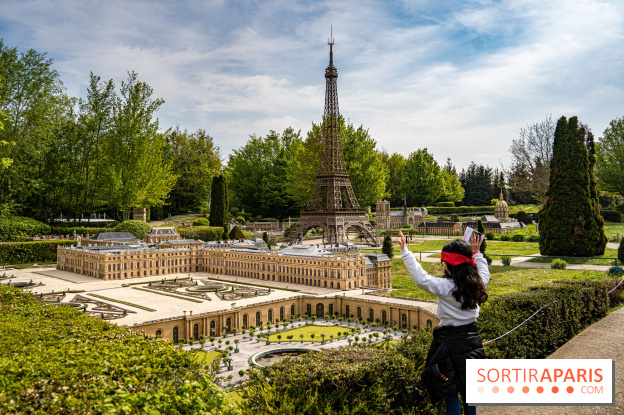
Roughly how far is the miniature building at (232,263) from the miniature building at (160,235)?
6.48 m

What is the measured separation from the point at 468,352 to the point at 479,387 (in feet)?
2.20

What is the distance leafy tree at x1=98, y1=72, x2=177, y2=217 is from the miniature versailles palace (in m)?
8.41

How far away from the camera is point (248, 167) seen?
98.4 metres

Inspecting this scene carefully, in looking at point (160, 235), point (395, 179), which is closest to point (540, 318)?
point (160, 235)

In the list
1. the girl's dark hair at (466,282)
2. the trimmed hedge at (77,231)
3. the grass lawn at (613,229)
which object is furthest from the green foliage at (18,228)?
the grass lawn at (613,229)

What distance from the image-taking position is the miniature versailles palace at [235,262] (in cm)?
4438

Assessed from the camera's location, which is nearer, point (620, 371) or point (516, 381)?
point (516, 381)

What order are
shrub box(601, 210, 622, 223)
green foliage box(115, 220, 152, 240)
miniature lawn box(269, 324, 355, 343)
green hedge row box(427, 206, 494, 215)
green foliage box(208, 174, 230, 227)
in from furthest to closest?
green hedge row box(427, 206, 494, 215), shrub box(601, 210, 622, 223), green foliage box(208, 174, 230, 227), green foliage box(115, 220, 152, 240), miniature lawn box(269, 324, 355, 343)

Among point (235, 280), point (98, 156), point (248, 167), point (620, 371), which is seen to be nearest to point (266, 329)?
point (235, 280)

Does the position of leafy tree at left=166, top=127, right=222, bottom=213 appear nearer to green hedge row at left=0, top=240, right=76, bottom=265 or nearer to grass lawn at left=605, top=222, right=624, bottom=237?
green hedge row at left=0, top=240, right=76, bottom=265

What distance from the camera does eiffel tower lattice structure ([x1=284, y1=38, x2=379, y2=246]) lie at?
6431cm

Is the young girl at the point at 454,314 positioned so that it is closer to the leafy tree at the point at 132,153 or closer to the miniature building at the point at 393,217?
the leafy tree at the point at 132,153

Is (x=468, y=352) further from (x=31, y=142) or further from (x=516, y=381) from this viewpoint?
(x=31, y=142)

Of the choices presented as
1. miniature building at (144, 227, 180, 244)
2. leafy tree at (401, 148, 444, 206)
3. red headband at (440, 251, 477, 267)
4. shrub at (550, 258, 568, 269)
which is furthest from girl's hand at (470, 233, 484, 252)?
leafy tree at (401, 148, 444, 206)
